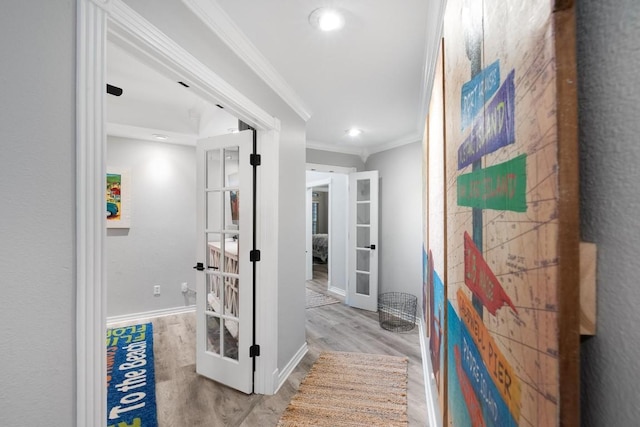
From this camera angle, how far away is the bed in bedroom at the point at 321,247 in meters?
8.05

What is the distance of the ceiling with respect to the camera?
59.6 inches

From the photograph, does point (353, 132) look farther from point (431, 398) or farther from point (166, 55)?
point (431, 398)

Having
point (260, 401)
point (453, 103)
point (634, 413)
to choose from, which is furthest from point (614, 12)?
point (260, 401)

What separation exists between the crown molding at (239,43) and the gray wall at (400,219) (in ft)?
6.60

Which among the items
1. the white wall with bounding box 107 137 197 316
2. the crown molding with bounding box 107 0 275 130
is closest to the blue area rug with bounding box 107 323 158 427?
the white wall with bounding box 107 137 197 316

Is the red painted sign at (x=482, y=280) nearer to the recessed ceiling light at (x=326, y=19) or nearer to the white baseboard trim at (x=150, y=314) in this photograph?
the recessed ceiling light at (x=326, y=19)

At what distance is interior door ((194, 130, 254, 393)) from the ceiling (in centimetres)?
71

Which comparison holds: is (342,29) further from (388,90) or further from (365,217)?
(365,217)

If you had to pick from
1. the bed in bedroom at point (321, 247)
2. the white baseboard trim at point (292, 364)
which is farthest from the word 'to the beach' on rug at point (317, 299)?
the bed in bedroom at point (321, 247)

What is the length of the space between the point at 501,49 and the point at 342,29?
1.38 meters

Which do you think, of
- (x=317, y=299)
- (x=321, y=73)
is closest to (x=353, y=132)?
(x=321, y=73)

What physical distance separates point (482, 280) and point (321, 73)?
6.53 feet

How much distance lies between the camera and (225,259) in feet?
7.77

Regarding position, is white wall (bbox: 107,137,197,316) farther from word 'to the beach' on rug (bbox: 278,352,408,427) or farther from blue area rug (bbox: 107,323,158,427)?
word 'to the beach' on rug (bbox: 278,352,408,427)
